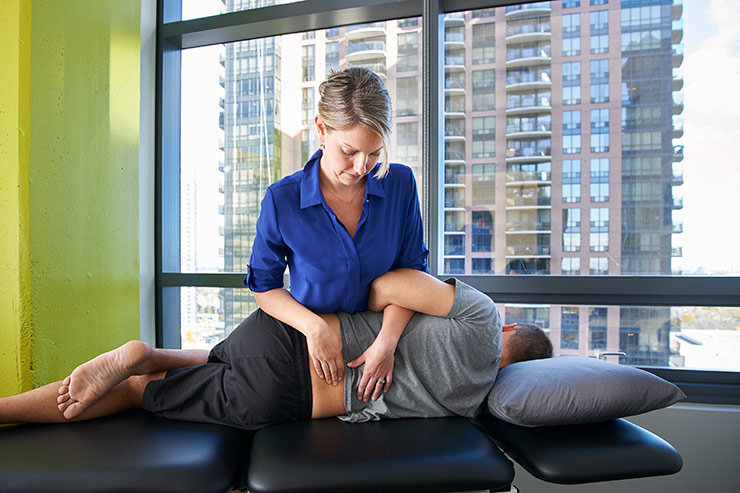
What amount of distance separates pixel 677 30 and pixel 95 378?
2.35 meters

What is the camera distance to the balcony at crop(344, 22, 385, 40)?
2340mm

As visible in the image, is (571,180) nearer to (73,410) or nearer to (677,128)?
(677,128)

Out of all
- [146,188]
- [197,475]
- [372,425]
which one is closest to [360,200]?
[372,425]

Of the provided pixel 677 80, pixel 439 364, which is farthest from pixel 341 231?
pixel 677 80

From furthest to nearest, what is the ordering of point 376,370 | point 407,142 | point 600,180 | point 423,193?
1. point 407,142
2. point 423,193
3. point 600,180
4. point 376,370

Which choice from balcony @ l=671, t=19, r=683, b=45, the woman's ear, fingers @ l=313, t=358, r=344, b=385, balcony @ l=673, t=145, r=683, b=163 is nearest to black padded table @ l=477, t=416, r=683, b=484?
fingers @ l=313, t=358, r=344, b=385

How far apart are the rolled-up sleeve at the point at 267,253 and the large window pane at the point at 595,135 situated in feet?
2.88

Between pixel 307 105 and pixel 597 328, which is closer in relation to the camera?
pixel 597 328

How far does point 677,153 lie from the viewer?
6.35 ft

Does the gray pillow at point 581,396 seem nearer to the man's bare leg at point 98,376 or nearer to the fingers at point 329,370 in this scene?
the fingers at point 329,370

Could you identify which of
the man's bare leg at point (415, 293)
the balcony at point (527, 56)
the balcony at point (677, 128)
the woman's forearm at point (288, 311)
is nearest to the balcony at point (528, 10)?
the balcony at point (527, 56)

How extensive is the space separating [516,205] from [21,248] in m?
1.88

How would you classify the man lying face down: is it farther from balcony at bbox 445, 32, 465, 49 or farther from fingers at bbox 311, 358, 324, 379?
balcony at bbox 445, 32, 465, 49

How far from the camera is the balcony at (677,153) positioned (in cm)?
193
